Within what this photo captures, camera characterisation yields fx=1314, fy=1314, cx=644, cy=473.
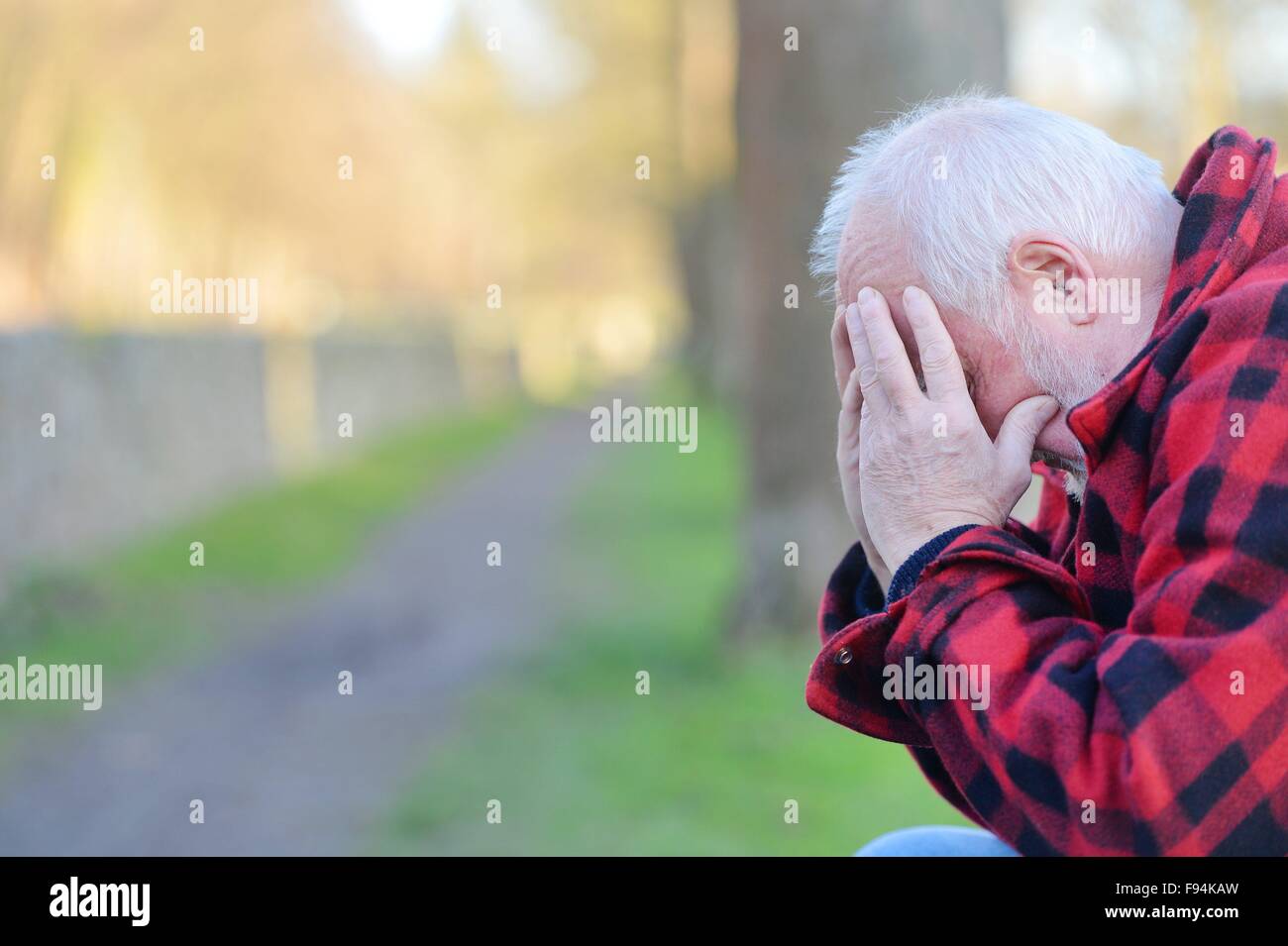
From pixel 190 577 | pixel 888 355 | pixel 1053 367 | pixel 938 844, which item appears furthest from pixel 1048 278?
pixel 190 577

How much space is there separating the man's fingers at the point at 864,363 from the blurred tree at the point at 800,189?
464cm

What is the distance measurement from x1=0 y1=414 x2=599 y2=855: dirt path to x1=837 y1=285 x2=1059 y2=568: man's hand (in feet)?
12.8

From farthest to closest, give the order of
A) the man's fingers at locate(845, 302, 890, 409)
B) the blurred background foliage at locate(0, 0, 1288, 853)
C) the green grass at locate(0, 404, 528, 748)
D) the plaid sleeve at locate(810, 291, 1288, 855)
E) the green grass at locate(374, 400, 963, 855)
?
the green grass at locate(0, 404, 528, 748) → the blurred background foliage at locate(0, 0, 1288, 853) → the green grass at locate(374, 400, 963, 855) → the man's fingers at locate(845, 302, 890, 409) → the plaid sleeve at locate(810, 291, 1288, 855)

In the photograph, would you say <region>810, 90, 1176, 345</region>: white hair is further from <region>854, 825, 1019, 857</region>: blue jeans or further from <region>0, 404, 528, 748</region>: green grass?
<region>0, 404, 528, 748</region>: green grass

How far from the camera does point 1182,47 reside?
44.1ft

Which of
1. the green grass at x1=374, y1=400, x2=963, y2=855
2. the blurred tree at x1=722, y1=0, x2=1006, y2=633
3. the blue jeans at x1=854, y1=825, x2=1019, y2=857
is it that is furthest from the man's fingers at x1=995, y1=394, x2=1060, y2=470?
the blurred tree at x1=722, y1=0, x2=1006, y2=633

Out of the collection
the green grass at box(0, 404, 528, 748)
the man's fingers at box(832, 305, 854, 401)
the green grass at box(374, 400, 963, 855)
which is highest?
the man's fingers at box(832, 305, 854, 401)

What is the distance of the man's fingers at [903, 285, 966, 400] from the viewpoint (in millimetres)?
1802

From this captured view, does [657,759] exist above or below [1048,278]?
below

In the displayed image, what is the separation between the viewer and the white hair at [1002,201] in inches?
70.6

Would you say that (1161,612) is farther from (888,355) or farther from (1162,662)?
(888,355)

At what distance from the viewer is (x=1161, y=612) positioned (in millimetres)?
1450

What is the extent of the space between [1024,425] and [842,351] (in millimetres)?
358
